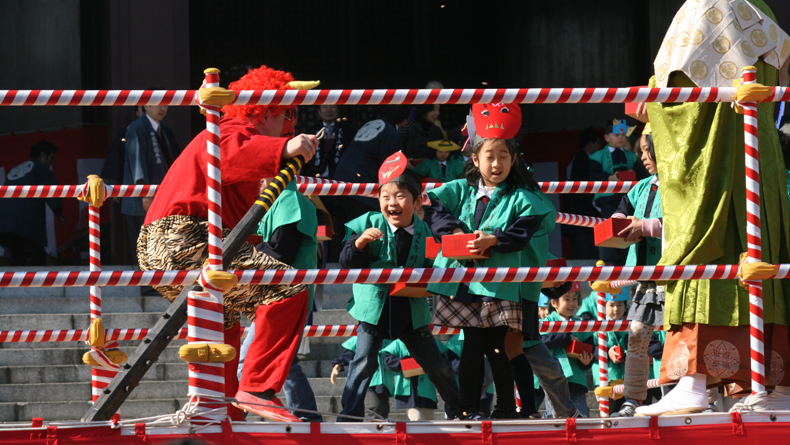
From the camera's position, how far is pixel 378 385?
633 centimetres

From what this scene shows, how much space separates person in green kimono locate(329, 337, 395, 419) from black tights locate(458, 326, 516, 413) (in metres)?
1.94

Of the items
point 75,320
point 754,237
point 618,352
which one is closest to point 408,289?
point 754,237

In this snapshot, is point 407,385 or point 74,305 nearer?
point 407,385

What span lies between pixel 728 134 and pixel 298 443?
2034mm

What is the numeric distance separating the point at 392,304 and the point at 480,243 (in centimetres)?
71

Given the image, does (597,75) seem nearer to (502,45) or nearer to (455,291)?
(502,45)

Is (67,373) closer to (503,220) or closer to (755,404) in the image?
(503,220)

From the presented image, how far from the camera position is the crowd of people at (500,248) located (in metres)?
3.75

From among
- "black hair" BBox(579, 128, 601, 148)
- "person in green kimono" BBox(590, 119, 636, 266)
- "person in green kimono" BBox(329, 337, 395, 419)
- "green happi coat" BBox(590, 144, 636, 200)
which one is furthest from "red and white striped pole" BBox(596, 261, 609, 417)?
"black hair" BBox(579, 128, 601, 148)

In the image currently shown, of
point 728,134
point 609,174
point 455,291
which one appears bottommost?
point 455,291

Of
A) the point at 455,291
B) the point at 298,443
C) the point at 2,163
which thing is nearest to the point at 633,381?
the point at 455,291

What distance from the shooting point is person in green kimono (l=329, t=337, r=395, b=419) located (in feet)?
20.7

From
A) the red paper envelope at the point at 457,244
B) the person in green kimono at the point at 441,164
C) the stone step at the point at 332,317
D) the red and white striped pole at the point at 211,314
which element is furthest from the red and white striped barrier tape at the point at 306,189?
the person in green kimono at the point at 441,164

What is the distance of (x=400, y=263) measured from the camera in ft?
15.8
